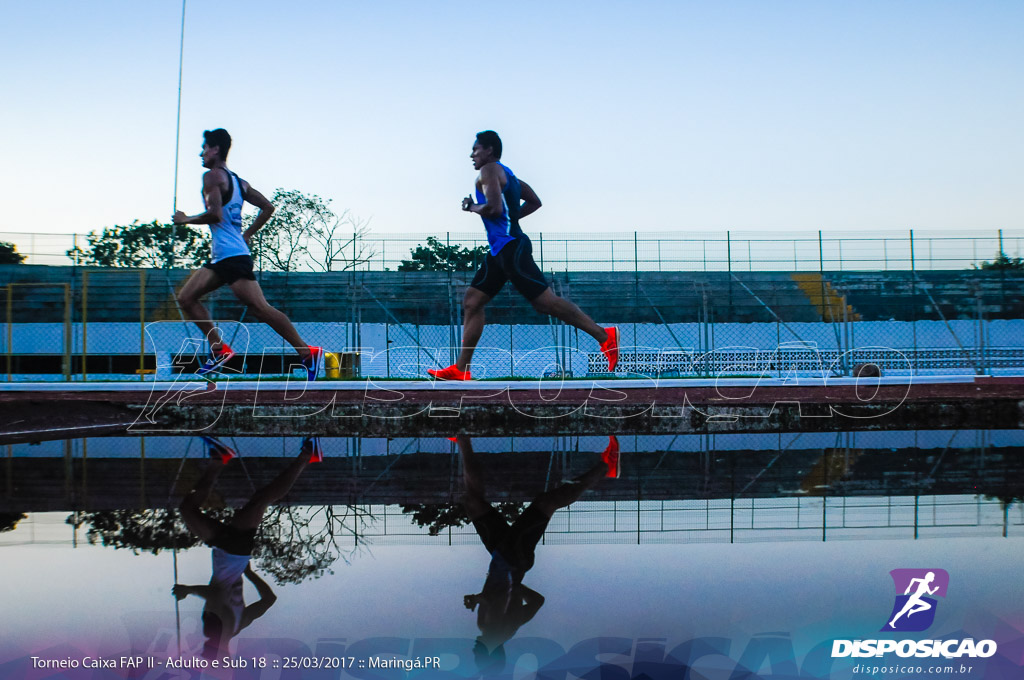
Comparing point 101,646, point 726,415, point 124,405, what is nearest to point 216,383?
point 124,405

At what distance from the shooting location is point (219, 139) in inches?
244

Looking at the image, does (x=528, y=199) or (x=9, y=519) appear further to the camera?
(x=528, y=199)

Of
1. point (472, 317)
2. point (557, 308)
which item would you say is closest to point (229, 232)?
point (472, 317)

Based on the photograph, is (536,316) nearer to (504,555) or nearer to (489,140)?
(489,140)

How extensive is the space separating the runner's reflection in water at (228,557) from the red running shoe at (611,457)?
1410 millimetres

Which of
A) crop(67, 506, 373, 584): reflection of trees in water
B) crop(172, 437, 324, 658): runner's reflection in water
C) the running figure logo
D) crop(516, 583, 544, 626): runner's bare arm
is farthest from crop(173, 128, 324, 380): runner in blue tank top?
the running figure logo

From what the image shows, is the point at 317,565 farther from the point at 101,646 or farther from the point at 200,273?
the point at 200,273

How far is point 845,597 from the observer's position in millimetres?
1928

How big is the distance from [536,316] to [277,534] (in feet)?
62.0

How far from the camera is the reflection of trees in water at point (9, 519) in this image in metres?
2.74

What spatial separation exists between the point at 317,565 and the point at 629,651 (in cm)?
99

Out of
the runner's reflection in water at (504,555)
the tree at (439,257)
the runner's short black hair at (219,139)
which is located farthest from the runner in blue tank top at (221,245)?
the tree at (439,257)

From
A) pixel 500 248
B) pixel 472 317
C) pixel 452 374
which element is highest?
pixel 500 248

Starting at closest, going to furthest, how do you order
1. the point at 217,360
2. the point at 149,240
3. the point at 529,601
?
1. the point at 529,601
2. the point at 217,360
3. the point at 149,240
